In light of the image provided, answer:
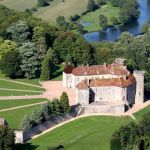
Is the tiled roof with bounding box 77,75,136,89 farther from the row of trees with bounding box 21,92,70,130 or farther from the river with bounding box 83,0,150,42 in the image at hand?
the river with bounding box 83,0,150,42

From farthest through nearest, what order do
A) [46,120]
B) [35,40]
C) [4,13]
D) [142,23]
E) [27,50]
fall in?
1. [142,23]
2. [4,13]
3. [35,40]
4. [27,50]
5. [46,120]

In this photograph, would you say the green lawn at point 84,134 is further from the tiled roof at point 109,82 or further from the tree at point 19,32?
the tree at point 19,32

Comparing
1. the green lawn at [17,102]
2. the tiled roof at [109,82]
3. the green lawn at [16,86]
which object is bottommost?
the green lawn at [17,102]

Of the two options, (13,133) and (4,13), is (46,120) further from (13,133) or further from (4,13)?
(4,13)

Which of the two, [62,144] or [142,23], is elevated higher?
[142,23]

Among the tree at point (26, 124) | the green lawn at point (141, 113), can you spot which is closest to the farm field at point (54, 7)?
the green lawn at point (141, 113)

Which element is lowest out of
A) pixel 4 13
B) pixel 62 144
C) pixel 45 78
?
pixel 62 144

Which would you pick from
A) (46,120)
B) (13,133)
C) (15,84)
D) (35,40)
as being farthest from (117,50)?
(13,133)

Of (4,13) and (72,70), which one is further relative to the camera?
(4,13)
